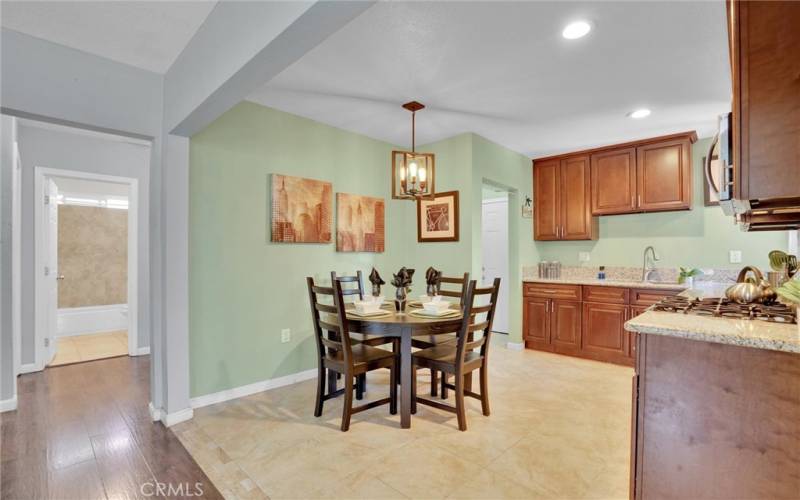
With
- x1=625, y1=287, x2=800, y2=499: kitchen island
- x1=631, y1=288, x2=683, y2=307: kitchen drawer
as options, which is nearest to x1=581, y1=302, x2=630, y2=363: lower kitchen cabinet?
x1=631, y1=288, x2=683, y2=307: kitchen drawer

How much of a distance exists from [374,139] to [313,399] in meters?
2.69

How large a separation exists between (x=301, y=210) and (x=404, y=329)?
1613mm

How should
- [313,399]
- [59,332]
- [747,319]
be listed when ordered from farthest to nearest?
[59,332] → [313,399] → [747,319]

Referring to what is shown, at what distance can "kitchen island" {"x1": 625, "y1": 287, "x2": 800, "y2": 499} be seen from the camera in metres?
1.15

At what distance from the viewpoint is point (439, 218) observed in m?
4.13

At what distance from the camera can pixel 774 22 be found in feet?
3.64

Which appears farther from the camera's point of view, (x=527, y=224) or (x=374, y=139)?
(x=527, y=224)

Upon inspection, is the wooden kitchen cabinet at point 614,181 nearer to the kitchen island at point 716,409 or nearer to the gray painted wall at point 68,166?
the kitchen island at point 716,409

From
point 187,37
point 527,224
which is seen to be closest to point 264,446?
point 187,37

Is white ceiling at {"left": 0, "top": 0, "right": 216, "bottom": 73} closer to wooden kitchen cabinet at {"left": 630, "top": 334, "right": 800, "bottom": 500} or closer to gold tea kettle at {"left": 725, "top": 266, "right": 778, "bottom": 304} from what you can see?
wooden kitchen cabinet at {"left": 630, "top": 334, "right": 800, "bottom": 500}

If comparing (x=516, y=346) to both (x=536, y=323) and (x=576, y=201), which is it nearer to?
(x=536, y=323)

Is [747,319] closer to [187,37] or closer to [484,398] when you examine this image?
[484,398]

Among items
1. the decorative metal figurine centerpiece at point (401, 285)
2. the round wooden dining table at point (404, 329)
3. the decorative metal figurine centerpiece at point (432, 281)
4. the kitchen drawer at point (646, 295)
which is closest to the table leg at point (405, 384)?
the round wooden dining table at point (404, 329)
